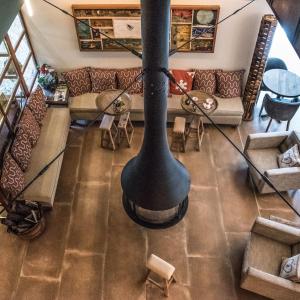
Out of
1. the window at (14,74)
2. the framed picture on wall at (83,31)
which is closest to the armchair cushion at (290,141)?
the framed picture on wall at (83,31)

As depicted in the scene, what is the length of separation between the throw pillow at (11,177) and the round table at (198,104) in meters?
2.82

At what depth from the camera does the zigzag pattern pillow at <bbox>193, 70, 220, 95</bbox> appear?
6.23 metres

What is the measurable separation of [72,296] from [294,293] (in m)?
2.75

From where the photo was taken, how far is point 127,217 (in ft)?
17.3

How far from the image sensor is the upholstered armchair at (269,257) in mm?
3981

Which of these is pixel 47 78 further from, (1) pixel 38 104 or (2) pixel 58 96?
(1) pixel 38 104

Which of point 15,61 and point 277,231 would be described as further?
point 15,61

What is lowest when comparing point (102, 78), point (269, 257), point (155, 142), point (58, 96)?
point (269, 257)

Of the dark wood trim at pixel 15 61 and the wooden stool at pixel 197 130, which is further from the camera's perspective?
the wooden stool at pixel 197 130

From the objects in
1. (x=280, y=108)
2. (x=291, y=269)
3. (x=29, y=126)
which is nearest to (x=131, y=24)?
(x=29, y=126)

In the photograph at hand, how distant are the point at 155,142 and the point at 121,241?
2.25 metres

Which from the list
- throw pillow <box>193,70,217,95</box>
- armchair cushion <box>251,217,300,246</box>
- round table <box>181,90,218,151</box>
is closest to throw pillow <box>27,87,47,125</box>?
round table <box>181,90,218,151</box>

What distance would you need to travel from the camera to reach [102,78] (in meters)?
6.28

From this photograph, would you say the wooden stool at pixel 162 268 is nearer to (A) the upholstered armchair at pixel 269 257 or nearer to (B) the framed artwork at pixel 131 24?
(A) the upholstered armchair at pixel 269 257
